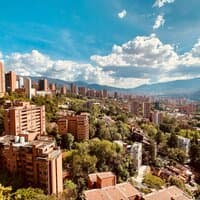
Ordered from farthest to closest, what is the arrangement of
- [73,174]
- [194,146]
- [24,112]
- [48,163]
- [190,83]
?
[190,83]
[194,146]
[24,112]
[73,174]
[48,163]

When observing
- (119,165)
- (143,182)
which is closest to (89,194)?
(119,165)

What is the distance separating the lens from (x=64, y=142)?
14383 mm

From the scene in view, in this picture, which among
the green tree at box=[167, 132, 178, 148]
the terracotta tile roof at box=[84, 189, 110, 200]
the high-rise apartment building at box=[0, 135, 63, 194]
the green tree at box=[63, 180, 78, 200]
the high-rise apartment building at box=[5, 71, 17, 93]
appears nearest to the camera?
the terracotta tile roof at box=[84, 189, 110, 200]

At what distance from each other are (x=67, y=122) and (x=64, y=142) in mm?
1793

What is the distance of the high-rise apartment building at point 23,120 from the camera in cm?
1309

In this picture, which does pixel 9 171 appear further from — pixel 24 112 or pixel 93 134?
pixel 93 134

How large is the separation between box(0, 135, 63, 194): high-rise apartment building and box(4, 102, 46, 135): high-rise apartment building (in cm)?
279

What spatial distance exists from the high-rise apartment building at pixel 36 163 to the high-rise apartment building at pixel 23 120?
9.16 ft

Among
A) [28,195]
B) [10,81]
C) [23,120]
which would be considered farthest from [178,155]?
[10,81]

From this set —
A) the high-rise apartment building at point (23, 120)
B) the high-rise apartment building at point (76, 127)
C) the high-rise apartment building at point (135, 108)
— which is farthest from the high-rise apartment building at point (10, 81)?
the high-rise apartment building at point (135, 108)

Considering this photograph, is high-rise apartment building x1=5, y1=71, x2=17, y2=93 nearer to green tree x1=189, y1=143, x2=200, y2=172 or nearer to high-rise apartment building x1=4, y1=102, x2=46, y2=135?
high-rise apartment building x1=4, y1=102, x2=46, y2=135

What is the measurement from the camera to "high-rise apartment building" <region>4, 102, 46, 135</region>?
13.1 meters

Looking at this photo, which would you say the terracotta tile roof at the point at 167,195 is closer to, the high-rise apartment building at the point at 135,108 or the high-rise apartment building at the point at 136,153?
the high-rise apartment building at the point at 136,153

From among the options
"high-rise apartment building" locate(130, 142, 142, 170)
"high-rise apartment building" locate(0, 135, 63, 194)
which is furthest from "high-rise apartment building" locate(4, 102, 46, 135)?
"high-rise apartment building" locate(130, 142, 142, 170)
